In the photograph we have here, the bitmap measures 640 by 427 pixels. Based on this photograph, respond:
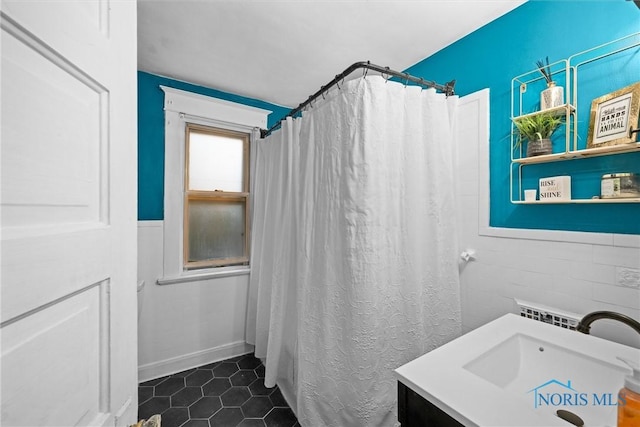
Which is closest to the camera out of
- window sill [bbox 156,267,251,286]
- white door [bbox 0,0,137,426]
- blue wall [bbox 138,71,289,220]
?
white door [bbox 0,0,137,426]

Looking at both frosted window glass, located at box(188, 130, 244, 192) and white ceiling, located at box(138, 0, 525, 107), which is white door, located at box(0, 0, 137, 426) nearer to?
white ceiling, located at box(138, 0, 525, 107)

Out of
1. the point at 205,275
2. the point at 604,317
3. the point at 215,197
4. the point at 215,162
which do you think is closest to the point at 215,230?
the point at 215,197

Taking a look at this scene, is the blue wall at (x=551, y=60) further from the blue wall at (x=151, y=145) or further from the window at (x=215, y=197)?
the blue wall at (x=151, y=145)

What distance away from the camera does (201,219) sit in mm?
2404

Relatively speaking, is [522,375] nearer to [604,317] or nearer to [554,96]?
[604,317]

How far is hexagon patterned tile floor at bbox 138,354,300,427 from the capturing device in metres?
1.65

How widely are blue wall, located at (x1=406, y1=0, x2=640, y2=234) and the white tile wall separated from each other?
6cm

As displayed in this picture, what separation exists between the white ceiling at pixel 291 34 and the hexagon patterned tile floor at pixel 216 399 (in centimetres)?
241

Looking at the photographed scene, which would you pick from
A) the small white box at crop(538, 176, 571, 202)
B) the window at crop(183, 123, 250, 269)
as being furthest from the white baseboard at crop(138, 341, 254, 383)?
the small white box at crop(538, 176, 571, 202)

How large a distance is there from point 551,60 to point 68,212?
6.41 feet

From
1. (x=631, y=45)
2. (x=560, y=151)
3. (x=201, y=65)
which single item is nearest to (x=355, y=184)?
(x=560, y=151)

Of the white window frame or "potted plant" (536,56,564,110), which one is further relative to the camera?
the white window frame

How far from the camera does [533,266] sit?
1.35 meters

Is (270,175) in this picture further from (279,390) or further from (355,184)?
(279,390)
